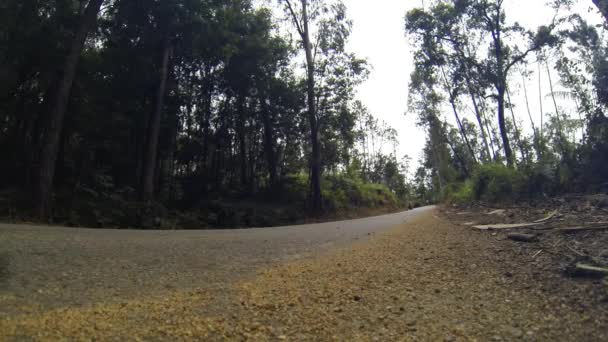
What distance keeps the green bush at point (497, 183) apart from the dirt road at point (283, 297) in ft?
21.7

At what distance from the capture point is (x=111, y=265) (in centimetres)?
389

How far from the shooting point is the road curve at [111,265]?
114 inches

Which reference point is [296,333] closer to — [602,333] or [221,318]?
[221,318]

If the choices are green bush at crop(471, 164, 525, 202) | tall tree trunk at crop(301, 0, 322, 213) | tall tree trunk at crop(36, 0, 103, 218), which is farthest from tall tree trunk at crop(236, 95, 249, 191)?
green bush at crop(471, 164, 525, 202)

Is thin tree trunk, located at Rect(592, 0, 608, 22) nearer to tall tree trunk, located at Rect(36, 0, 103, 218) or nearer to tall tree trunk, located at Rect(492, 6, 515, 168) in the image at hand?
tall tree trunk, located at Rect(492, 6, 515, 168)

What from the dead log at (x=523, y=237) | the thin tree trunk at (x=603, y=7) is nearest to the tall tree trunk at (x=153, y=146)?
the dead log at (x=523, y=237)

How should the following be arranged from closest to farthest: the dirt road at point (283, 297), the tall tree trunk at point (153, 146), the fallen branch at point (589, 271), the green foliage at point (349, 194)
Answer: the dirt road at point (283, 297), the fallen branch at point (589, 271), the tall tree trunk at point (153, 146), the green foliage at point (349, 194)

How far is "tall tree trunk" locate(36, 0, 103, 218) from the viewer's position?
9.90 metres

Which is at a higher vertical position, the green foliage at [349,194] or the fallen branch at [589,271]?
the green foliage at [349,194]

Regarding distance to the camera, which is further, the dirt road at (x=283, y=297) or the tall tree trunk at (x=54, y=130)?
the tall tree trunk at (x=54, y=130)

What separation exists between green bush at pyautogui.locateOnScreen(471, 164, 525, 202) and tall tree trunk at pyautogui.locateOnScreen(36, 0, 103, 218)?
12704 mm

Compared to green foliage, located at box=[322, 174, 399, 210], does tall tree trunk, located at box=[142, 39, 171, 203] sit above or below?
above

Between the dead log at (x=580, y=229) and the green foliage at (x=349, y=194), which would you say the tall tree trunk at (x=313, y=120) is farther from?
the dead log at (x=580, y=229)

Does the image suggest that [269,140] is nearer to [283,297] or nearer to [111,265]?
[111,265]
